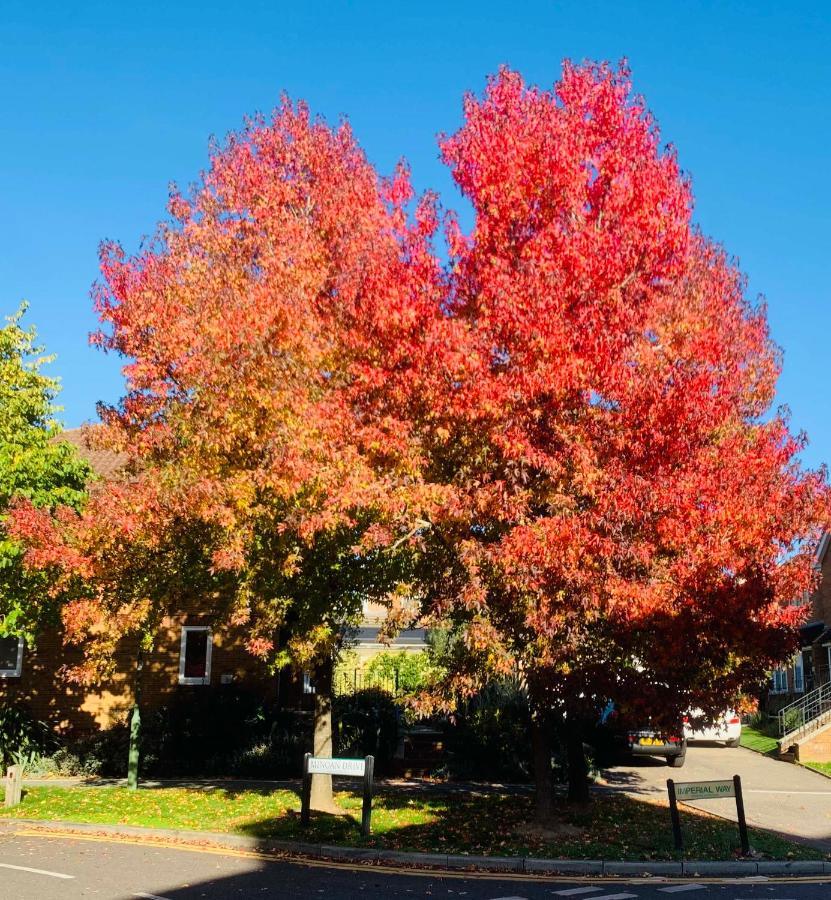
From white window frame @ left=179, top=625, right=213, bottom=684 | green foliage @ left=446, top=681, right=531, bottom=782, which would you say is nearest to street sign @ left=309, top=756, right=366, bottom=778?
green foliage @ left=446, top=681, right=531, bottom=782

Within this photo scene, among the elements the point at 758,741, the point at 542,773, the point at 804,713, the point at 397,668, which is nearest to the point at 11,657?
the point at 397,668

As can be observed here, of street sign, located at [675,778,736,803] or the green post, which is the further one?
the green post

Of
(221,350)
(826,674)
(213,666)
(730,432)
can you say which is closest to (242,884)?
(221,350)

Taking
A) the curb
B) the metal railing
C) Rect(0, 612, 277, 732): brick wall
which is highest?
Rect(0, 612, 277, 732): brick wall

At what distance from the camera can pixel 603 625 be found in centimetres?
1240

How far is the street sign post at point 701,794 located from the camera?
481 inches

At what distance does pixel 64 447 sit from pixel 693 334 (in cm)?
1377

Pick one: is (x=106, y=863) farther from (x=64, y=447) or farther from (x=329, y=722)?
(x=64, y=447)

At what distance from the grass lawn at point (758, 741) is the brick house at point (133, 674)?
1199cm

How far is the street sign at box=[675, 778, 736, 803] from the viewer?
12344 mm

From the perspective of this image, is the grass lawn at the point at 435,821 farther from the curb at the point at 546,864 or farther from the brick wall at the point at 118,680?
the brick wall at the point at 118,680

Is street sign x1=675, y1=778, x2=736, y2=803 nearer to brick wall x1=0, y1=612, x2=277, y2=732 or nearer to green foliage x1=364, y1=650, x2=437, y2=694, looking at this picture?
green foliage x1=364, y1=650, x2=437, y2=694

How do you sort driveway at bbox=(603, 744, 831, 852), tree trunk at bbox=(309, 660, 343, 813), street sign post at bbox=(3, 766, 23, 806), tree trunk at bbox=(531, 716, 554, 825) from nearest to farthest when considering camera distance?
1. tree trunk at bbox=(531, 716, 554, 825)
2. driveway at bbox=(603, 744, 831, 852)
3. tree trunk at bbox=(309, 660, 343, 813)
4. street sign post at bbox=(3, 766, 23, 806)

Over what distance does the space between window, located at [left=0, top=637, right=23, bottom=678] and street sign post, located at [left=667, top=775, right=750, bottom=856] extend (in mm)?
18076
